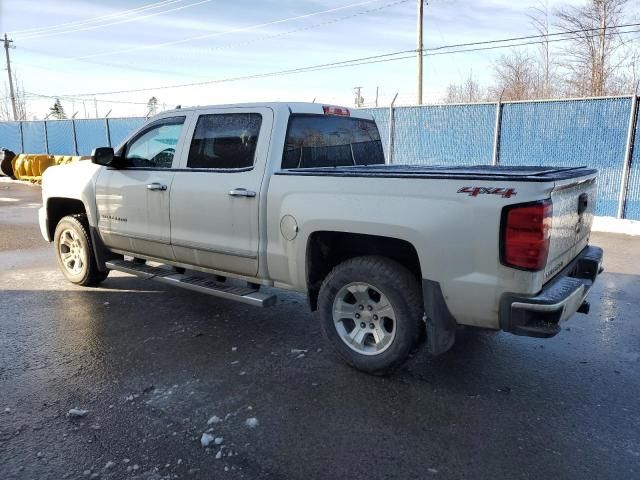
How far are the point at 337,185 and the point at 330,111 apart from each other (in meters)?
1.33

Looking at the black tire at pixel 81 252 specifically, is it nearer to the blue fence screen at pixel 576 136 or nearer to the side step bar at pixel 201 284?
the side step bar at pixel 201 284

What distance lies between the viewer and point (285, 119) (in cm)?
425

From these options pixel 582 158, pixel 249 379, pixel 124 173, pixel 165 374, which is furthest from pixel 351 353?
pixel 582 158

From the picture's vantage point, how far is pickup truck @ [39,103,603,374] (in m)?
3.08

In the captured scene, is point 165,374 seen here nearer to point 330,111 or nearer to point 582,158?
point 330,111

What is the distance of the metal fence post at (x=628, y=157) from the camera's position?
10.3 meters

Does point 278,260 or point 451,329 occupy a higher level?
point 278,260

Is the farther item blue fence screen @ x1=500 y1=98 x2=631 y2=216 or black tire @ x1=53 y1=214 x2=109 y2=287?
blue fence screen @ x1=500 y1=98 x2=631 y2=216

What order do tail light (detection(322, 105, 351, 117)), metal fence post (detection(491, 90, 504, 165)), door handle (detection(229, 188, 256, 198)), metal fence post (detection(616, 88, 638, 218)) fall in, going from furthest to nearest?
metal fence post (detection(491, 90, 504, 165)), metal fence post (detection(616, 88, 638, 218)), tail light (detection(322, 105, 351, 117)), door handle (detection(229, 188, 256, 198))

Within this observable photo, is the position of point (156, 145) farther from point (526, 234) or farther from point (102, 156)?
point (526, 234)

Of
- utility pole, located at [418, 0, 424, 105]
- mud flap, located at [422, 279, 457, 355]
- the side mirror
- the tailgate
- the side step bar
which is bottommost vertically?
the side step bar

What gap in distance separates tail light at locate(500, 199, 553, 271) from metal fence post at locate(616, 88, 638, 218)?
357 inches

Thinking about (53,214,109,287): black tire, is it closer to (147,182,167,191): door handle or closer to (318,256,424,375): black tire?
(147,182,167,191): door handle

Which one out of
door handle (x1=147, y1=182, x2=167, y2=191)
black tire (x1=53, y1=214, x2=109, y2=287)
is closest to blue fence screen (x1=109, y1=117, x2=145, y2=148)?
black tire (x1=53, y1=214, x2=109, y2=287)
